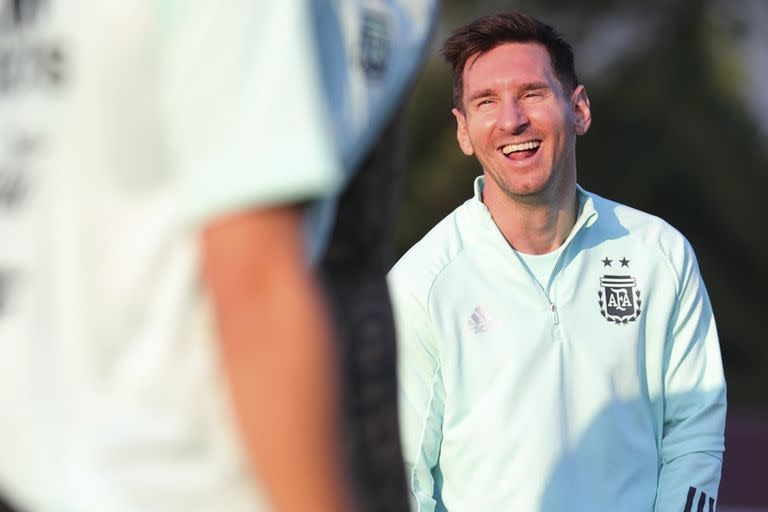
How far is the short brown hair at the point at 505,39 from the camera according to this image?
4883 mm

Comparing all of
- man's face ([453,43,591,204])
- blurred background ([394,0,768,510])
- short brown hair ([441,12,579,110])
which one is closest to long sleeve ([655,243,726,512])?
man's face ([453,43,591,204])

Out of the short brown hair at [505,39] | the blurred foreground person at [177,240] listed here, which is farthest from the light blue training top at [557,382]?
the blurred foreground person at [177,240]

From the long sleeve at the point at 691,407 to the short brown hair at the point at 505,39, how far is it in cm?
79

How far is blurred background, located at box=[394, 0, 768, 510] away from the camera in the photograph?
1561 cm

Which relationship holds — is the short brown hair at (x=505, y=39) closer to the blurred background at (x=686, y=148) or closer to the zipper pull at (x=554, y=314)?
the zipper pull at (x=554, y=314)

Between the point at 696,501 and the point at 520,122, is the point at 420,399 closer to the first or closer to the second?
the point at 696,501

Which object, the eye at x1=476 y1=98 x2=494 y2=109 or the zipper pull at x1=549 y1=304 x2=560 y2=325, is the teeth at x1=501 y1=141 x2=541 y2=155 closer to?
the eye at x1=476 y1=98 x2=494 y2=109

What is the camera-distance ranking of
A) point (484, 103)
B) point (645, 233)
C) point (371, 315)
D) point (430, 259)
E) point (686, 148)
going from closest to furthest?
point (371, 315) → point (430, 259) → point (645, 233) → point (484, 103) → point (686, 148)

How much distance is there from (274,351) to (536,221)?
3.44 metres

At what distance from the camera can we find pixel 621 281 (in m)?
4.60

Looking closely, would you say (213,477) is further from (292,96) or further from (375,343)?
(292,96)

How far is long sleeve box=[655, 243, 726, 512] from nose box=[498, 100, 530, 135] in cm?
66

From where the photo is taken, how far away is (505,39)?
4.89m

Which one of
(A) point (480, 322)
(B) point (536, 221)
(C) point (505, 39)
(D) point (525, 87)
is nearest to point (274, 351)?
(A) point (480, 322)
